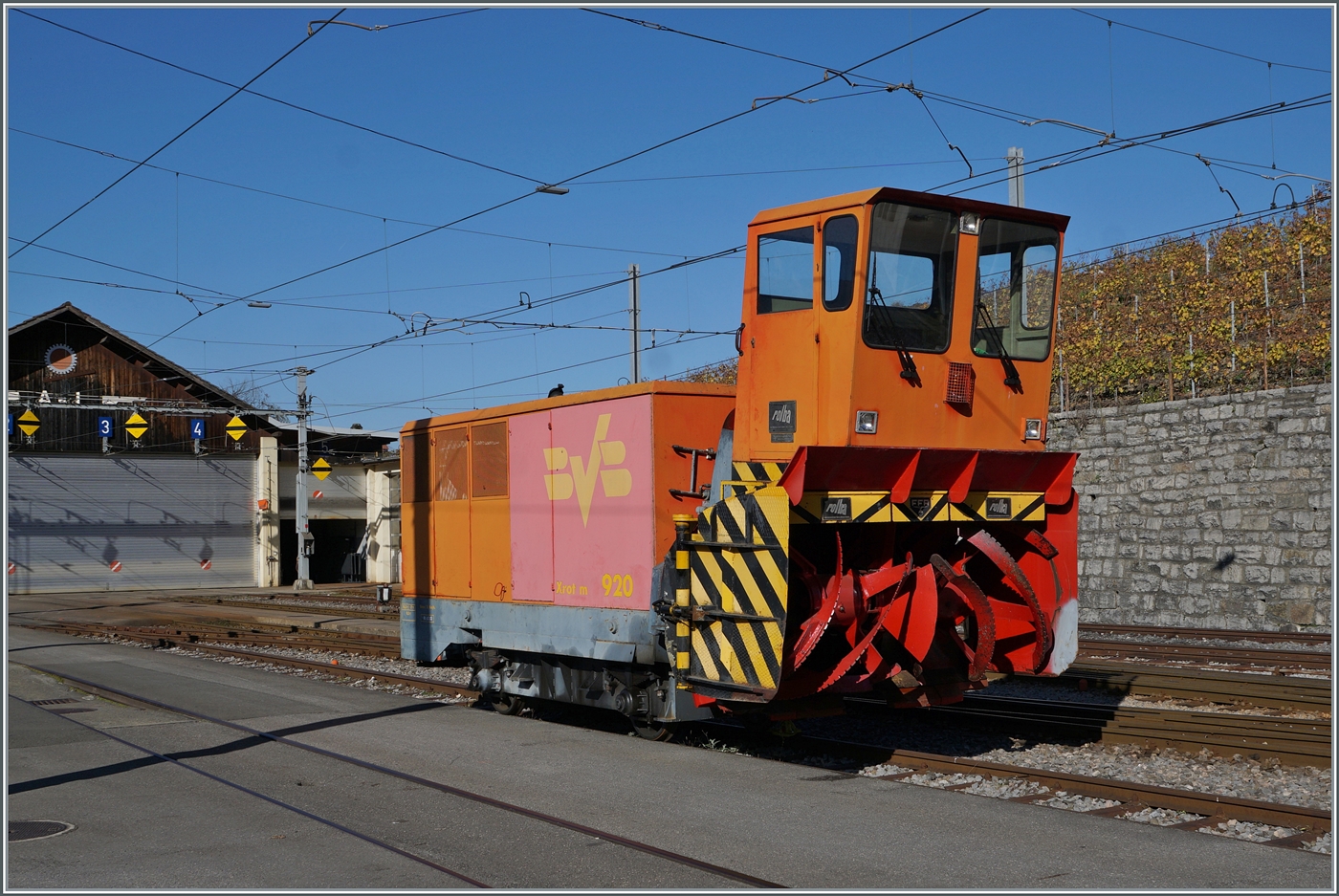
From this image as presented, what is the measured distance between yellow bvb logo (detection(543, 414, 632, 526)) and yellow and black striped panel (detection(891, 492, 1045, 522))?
250cm

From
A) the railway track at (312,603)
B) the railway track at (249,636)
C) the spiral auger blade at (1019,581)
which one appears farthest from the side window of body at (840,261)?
the railway track at (312,603)

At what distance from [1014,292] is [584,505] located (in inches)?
164

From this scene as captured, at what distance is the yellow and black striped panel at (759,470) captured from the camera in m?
8.41

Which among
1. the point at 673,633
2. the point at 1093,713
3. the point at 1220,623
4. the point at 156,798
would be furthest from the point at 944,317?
the point at 1220,623

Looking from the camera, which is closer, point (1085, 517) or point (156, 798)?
point (156, 798)

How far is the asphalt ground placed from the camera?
6.19m

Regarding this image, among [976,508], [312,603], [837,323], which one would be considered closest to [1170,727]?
[976,508]

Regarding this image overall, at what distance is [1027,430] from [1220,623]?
12.4 metres

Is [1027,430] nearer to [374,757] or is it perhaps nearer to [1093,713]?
[1093,713]

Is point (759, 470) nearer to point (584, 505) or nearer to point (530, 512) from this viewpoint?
point (584, 505)

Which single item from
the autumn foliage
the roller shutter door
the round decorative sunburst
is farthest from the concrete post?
the autumn foliage

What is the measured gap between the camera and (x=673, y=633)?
9.07 m

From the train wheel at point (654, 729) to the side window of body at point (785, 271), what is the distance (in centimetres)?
391

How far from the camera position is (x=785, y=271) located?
8734 mm
